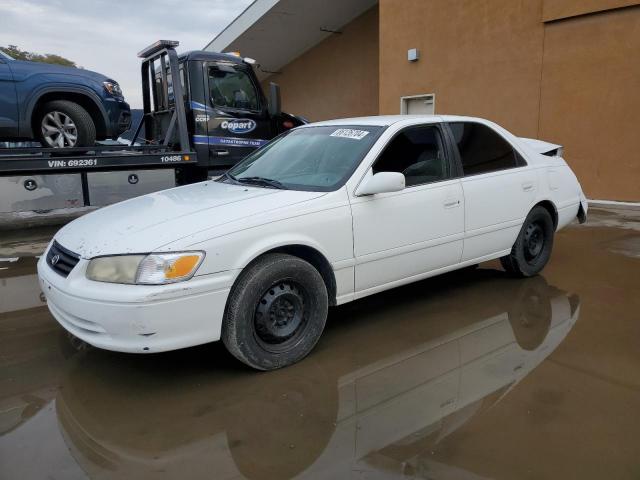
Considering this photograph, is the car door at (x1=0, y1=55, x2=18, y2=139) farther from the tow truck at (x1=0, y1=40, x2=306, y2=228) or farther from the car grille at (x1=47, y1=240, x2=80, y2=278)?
the car grille at (x1=47, y1=240, x2=80, y2=278)

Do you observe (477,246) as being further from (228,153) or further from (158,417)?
(228,153)

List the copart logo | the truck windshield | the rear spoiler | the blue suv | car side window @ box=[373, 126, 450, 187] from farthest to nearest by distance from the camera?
the copart logo < the truck windshield < the blue suv < the rear spoiler < car side window @ box=[373, 126, 450, 187]

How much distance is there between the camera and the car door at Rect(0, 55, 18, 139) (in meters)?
6.31

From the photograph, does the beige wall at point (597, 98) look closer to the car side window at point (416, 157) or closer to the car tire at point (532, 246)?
the car tire at point (532, 246)

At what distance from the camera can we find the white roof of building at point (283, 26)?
50.0 ft

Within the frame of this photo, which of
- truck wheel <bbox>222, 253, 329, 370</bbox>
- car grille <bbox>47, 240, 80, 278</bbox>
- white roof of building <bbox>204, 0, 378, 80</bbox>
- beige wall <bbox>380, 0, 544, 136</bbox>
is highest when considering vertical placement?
white roof of building <bbox>204, 0, 378, 80</bbox>

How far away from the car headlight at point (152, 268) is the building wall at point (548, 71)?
8541mm

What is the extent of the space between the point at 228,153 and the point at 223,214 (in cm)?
505

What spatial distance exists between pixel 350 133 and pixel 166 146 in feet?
13.9

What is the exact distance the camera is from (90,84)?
7.01 meters

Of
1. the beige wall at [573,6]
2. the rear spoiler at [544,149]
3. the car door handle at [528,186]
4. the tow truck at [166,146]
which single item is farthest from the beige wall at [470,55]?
the car door handle at [528,186]

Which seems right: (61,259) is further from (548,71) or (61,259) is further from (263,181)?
(548,71)

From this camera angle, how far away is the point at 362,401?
2951mm

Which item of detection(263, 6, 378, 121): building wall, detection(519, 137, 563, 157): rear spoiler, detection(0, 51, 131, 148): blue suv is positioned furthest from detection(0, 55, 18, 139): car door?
detection(263, 6, 378, 121): building wall
